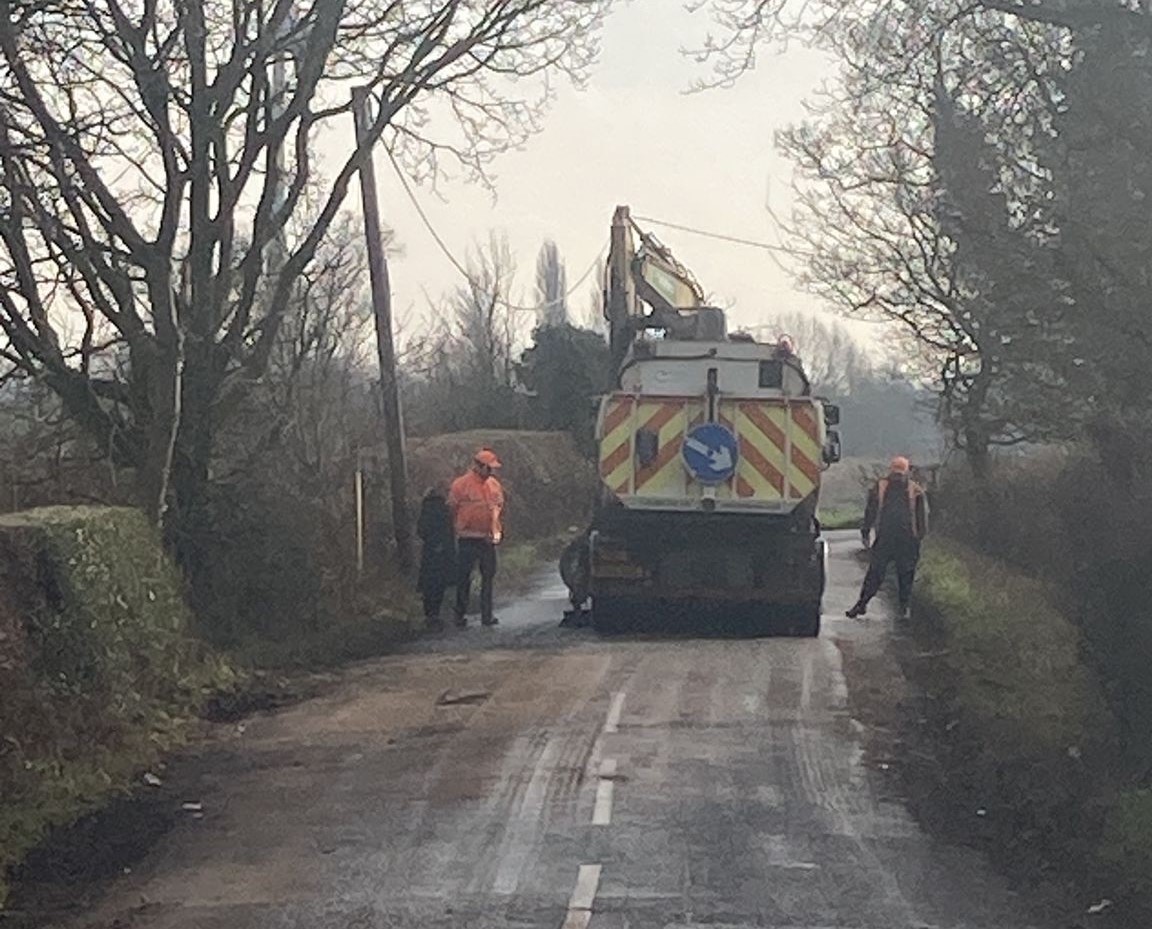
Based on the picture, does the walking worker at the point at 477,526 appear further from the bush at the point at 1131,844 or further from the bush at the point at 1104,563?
the bush at the point at 1131,844

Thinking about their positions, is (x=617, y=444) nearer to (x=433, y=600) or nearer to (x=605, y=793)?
(x=433, y=600)

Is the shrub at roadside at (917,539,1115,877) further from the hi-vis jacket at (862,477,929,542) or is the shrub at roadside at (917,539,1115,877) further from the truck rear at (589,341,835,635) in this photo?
the truck rear at (589,341,835,635)

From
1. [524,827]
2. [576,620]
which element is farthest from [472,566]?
[524,827]

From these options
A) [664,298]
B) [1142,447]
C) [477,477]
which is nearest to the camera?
[1142,447]

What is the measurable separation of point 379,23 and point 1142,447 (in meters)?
8.49

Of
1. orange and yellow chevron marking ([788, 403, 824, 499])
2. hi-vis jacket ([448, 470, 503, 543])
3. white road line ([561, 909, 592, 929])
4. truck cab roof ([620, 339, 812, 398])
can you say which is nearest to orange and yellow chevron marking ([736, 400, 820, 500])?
orange and yellow chevron marking ([788, 403, 824, 499])

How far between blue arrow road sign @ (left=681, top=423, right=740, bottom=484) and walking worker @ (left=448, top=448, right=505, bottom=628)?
2.56 metres

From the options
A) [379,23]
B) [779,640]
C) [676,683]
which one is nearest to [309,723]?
[676,683]

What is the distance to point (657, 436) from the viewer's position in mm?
18984

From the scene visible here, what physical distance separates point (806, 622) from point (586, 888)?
1096 cm

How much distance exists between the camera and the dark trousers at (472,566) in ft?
66.3

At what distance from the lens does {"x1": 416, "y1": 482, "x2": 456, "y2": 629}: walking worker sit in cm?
2023

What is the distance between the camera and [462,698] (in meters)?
14.1

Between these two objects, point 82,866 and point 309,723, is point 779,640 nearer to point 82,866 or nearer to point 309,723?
point 309,723
